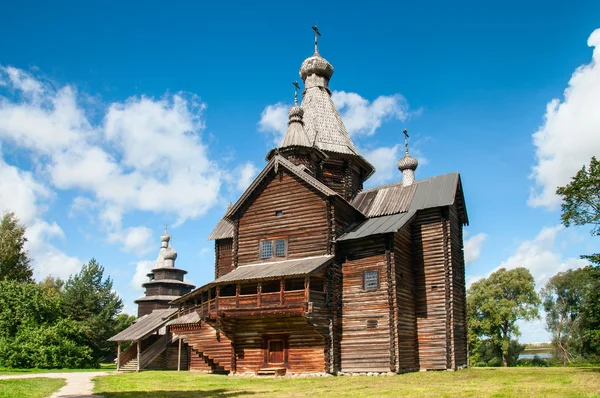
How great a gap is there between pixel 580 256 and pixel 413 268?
8062mm

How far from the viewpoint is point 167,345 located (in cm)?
3497

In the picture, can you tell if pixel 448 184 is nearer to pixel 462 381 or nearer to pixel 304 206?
pixel 304 206

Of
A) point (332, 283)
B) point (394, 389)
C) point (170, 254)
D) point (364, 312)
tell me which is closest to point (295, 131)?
point (332, 283)

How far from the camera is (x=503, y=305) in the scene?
4981cm

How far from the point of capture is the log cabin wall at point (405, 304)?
1003 inches

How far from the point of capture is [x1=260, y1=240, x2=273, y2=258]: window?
91.0 feet

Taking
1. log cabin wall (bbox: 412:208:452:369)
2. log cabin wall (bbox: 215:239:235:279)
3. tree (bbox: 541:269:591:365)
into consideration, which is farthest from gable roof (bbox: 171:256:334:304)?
tree (bbox: 541:269:591:365)

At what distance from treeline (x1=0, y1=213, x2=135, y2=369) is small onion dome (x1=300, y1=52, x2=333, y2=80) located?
85.8ft

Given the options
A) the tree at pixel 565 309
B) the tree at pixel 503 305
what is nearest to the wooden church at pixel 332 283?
the tree at pixel 503 305

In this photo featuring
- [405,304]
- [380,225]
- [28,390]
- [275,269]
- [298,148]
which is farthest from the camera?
[298,148]

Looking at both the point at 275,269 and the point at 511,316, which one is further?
the point at 511,316

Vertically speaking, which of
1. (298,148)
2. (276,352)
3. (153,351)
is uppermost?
(298,148)

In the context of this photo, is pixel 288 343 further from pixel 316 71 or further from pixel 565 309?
pixel 565 309

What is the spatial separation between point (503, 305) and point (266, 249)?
103 feet
